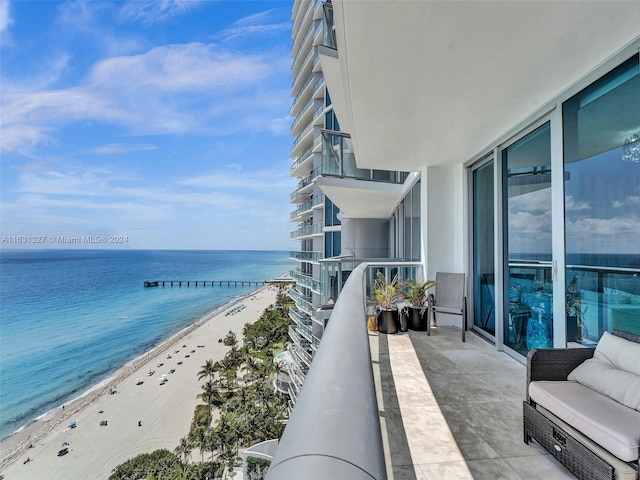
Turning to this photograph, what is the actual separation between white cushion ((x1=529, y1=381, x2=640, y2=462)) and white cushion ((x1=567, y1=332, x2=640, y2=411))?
0.05 metres

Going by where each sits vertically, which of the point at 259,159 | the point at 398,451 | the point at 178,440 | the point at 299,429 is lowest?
the point at 178,440

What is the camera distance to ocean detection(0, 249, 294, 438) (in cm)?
2139

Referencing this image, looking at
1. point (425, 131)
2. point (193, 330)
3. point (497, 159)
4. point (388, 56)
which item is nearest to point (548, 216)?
point (497, 159)

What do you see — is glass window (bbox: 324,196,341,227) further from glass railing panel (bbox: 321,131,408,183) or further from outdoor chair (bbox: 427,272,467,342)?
outdoor chair (bbox: 427,272,467,342)

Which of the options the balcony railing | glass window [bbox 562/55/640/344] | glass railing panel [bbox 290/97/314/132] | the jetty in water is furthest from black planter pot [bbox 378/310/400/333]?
the jetty in water

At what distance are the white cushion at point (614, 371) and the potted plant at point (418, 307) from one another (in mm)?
3375

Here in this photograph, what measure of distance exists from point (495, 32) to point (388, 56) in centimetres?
80

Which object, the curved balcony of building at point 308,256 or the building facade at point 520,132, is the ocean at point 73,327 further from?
the building facade at point 520,132

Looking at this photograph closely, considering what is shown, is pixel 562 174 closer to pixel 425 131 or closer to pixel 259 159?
pixel 425 131

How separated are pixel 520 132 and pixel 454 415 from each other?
3479 millimetres

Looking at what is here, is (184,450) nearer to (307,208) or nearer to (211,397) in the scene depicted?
(211,397)

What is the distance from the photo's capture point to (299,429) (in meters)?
0.49

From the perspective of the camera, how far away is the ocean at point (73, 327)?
842 inches

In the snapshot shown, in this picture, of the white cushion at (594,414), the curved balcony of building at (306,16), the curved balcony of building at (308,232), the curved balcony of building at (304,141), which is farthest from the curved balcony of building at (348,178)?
the curved balcony of building at (306,16)
